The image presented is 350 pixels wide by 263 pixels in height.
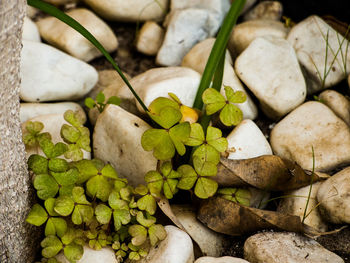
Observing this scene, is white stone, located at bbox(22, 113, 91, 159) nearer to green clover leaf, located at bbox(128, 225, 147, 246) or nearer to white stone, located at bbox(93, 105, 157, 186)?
white stone, located at bbox(93, 105, 157, 186)

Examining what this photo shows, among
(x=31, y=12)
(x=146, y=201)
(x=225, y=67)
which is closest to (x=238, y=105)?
(x=225, y=67)

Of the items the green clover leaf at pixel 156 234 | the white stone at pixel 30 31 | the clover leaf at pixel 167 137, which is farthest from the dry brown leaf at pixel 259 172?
the white stone at pixel 30 31

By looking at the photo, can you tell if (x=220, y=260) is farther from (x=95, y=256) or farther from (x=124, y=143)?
(x=124, y=143)

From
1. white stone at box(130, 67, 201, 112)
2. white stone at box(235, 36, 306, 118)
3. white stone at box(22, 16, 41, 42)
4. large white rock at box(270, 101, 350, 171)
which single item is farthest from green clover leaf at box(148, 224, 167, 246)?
white stone at box(22, 16, 41, 42)

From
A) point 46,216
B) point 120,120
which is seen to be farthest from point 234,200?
point 46,216

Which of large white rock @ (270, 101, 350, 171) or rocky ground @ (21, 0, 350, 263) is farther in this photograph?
large white rock @ (270, 101, 350, 171)

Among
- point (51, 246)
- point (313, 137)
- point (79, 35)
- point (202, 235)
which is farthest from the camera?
point (79, 35)

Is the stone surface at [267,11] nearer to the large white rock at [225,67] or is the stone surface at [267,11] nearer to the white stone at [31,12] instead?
the large white rock at [225,67]
